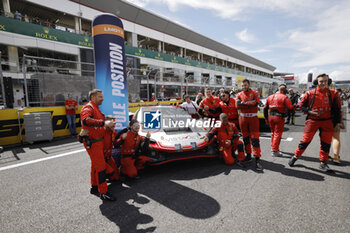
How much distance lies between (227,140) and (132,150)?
6.67 feet

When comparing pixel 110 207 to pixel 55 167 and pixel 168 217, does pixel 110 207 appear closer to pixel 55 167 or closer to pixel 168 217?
pixel 168 217

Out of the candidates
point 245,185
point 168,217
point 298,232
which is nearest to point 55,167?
point 168,217

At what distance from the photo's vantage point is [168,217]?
2301 mm

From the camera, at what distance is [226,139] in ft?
13.4

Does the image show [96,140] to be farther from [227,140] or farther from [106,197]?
[227,140]

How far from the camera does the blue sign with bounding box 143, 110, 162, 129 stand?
441 centimetres

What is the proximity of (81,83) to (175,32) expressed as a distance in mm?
26467

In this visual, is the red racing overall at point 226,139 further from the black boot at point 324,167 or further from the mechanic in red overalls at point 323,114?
the black boot at point 324,167

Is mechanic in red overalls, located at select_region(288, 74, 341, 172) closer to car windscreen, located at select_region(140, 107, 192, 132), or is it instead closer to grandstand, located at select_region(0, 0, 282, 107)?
car windscreen, located at select_region(140, 107, 192, 132)

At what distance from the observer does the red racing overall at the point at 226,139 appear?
399 centimetres

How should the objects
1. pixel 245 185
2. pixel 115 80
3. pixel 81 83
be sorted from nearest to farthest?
pixel 245 185, pixel 115 80, pixel 81 83

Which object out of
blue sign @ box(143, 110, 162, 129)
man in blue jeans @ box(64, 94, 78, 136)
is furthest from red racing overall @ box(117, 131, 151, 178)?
man in blue jeans @ box(64, 94, 78, 136)

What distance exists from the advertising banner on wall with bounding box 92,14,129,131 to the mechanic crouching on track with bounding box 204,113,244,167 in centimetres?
243

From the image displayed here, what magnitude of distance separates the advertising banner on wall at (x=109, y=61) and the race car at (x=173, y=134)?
0.69 m
